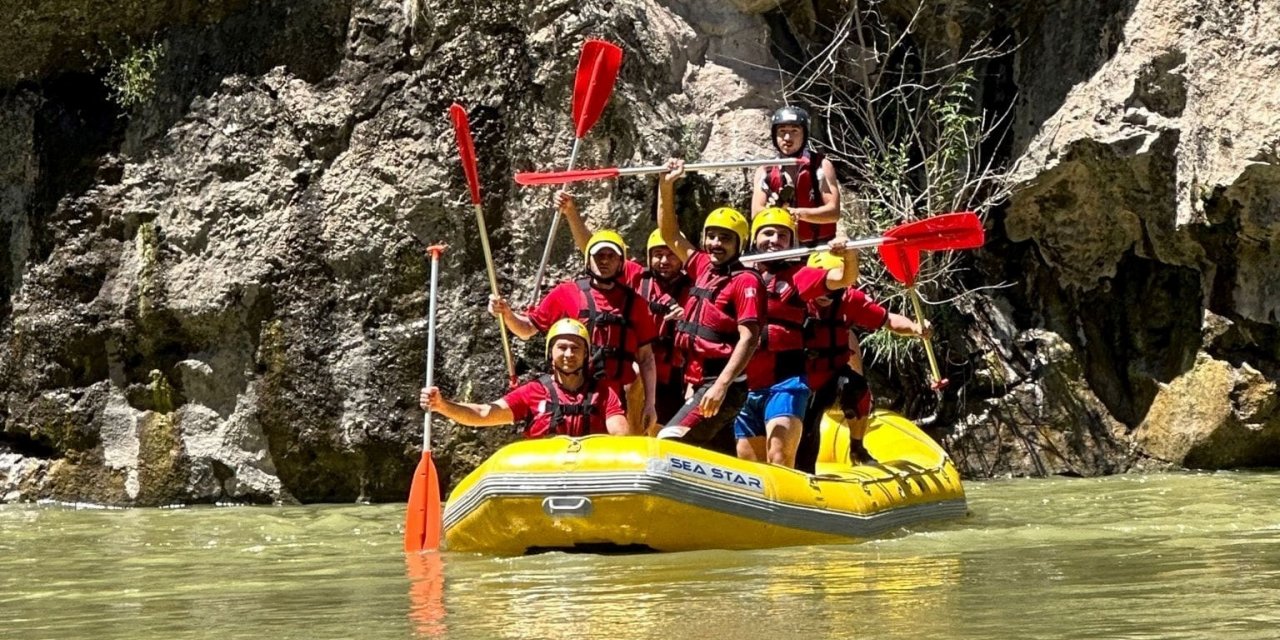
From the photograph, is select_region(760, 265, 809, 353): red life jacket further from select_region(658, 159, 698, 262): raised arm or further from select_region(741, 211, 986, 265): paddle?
select_region(658, 159, 698, 262): raised arm

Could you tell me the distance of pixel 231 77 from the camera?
9469mm

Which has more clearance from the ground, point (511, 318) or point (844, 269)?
point (844, 269)

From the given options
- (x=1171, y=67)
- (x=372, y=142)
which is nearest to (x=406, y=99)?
(x=372, y=142)

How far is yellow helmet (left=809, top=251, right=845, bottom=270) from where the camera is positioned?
24.1 feet

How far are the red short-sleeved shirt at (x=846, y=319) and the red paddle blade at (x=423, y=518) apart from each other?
1.86 m

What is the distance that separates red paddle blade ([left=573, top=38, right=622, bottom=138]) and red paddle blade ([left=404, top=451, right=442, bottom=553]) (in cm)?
231

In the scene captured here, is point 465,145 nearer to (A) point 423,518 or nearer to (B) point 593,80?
(B) point 593,80

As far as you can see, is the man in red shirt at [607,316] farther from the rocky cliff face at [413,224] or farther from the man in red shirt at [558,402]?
the rocky cliff face at [413,224]

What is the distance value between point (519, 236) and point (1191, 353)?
4088mm

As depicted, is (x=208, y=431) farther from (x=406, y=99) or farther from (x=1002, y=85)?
(x=1002, y=85)

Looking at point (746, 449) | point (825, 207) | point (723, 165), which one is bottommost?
point (746, 449)

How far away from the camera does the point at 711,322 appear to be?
742 cm

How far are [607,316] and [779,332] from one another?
0.80 meters

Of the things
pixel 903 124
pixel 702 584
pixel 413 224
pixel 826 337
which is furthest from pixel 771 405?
pixel 903 124
